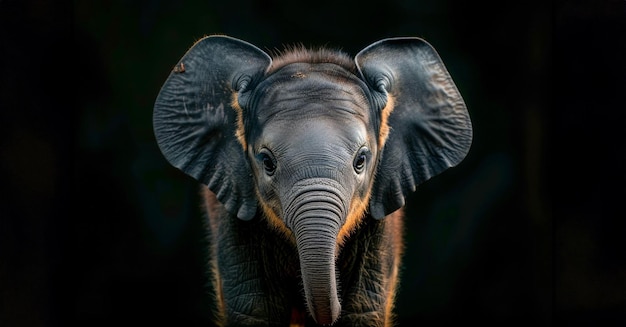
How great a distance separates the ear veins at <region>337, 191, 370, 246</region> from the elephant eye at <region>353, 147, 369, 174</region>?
138 mm

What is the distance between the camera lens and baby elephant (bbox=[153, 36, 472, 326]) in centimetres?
421

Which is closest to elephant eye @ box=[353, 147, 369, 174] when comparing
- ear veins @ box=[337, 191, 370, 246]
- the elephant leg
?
ear veins @ box=[337, 191, 370, 246]

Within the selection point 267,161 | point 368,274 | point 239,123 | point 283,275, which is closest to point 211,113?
point 239,123

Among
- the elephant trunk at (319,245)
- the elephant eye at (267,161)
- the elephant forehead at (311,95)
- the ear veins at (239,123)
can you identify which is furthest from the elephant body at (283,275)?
the elephant trunk at (319,245)

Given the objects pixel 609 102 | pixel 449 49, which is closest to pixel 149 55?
pixel 449 49

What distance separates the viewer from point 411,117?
15.2ft

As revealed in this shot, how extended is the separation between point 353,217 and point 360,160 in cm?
28

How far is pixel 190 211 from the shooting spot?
19.2 ft

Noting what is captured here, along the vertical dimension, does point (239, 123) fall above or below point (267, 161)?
above

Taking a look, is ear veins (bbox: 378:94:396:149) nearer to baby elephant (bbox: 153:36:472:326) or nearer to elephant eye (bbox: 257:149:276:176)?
baby elephant (bbox: 153:36:472:326)

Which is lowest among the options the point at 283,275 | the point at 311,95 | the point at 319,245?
the point at 283,275

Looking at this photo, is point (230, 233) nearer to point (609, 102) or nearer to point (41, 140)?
point (41, 140)

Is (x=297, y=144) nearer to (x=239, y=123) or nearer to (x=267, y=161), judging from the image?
(x=267, y=161)

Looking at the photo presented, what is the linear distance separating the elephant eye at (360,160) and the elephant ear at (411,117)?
0.33m
